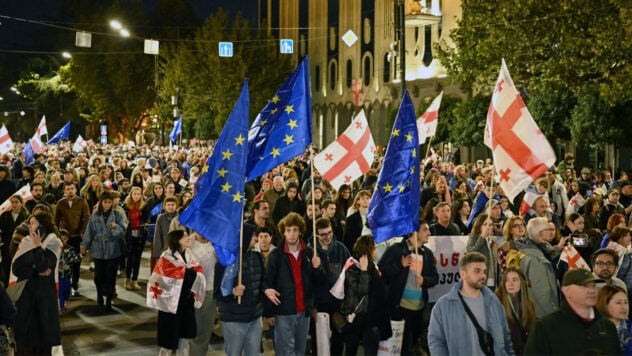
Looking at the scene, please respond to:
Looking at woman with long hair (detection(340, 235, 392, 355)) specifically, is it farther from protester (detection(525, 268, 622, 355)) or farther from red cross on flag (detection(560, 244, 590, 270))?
protester (detection(525, 268, 622, 355))

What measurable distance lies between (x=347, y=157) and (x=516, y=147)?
4.12 metres

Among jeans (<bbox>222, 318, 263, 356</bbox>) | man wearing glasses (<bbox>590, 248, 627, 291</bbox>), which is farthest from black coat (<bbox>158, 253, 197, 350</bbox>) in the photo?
man wearing glasses (<bbox>590, 248, 627, 291</bbox>)

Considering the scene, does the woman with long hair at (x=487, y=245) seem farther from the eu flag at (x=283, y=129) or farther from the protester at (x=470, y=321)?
the protester at (x=470, y=321)

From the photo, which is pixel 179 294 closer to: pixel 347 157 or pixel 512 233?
pixel 512 233

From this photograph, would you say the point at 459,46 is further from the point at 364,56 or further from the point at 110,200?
the point at 364,56

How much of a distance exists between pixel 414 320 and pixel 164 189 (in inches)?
258

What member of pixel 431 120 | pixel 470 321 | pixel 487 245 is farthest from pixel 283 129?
pixel 431 120

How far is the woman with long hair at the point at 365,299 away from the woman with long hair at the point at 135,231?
625 centimetres

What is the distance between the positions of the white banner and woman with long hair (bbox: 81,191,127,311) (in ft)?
15.8

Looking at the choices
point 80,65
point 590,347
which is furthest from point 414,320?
point 80,65

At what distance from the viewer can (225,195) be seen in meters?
7.18

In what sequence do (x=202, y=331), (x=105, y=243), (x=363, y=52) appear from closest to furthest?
(x=202, y=331) → (x=105, y=243) → (x=363, y=52)

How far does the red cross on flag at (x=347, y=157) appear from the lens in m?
12.3

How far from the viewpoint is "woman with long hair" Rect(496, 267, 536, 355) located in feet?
21.2
